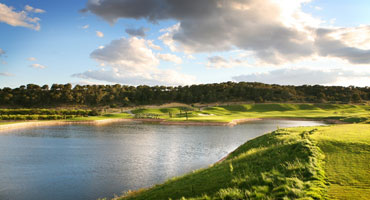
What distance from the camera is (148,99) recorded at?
386 feet

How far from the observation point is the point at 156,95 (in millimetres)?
123562

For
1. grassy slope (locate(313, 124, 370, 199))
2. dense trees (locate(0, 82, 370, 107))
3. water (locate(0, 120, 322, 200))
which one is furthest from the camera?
dense trees (locate(0, 82, 370, 107))

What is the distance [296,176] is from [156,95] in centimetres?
11560

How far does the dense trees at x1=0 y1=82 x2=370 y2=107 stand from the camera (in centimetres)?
10725

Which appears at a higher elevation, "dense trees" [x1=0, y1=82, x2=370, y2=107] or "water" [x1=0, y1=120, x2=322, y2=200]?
"dense trees" [x1=0, y1=82, x2=370, y2=107]

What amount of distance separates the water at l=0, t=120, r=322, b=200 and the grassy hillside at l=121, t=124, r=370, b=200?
4.66m

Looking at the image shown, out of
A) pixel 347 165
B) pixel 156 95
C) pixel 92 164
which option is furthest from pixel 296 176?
pixel 156 95

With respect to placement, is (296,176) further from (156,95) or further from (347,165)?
(156,95)

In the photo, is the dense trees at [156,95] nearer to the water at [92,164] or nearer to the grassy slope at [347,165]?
the water at [92,164]

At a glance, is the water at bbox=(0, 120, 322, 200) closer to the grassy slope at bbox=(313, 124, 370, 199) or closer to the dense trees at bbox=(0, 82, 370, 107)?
the grassy slope at bbox=(313, 124, 370, 199)

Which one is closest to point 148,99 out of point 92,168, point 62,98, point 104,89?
point 104,89

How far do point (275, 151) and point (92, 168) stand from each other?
14.3 m

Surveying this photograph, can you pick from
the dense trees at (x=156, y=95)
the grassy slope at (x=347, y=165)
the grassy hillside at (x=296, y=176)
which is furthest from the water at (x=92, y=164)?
the dense trees at (x=156, y=95)

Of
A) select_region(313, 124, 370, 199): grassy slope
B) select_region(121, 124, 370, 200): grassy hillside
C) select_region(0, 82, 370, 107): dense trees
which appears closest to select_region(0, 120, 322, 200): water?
select_region(121, 124, 370, 200): grassy hillside
